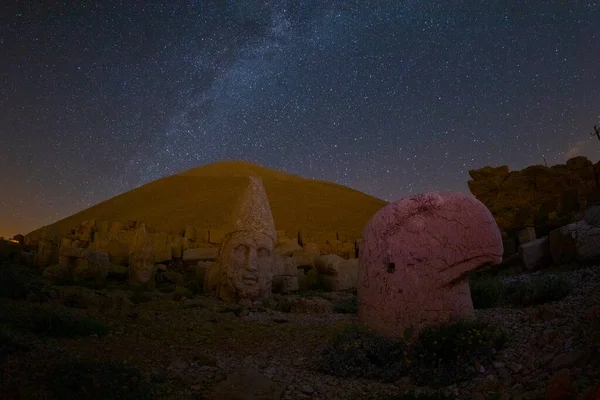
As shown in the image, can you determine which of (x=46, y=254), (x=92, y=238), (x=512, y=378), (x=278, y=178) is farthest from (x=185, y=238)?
(x=278, y=178)

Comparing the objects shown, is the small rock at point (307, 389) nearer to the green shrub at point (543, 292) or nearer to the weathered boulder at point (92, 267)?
the green shrub at point (543, 292)

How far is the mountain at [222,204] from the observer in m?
37.2

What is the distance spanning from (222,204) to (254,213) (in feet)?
92.3

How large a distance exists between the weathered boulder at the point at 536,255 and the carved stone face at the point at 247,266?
6362 millimetres

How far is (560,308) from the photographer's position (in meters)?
6.46

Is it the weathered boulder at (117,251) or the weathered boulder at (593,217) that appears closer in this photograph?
the weathered boulder at (593,217)

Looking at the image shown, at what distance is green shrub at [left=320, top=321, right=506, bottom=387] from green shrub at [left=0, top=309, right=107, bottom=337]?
10.9 feet

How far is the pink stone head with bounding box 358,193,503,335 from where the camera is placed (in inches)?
241

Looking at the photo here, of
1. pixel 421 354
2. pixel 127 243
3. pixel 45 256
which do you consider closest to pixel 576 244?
pixel 421 354

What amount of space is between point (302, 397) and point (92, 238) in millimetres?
17634

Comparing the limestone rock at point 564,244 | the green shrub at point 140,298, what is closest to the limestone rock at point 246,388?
the green shrub at point 140,298

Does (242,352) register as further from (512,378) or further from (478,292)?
(478,292)

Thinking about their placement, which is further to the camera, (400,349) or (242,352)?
(242,352)

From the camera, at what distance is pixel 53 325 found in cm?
646
